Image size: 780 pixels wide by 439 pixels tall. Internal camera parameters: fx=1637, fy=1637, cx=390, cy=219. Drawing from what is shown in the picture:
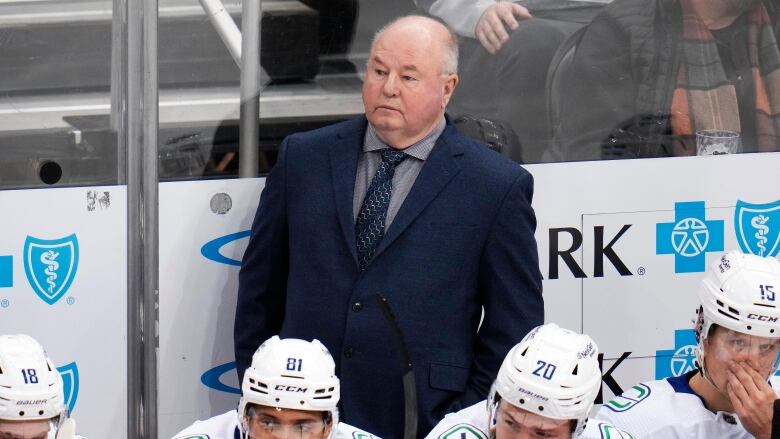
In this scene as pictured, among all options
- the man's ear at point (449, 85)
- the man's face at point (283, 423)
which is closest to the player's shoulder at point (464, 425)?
the man's face at point (283, 423)

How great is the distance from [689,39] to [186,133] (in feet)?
5.85

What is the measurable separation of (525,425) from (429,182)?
35.9 inches

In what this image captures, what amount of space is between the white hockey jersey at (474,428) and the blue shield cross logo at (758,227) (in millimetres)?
1314

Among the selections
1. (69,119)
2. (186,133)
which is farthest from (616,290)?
(69,119)

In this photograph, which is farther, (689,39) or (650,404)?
(689,39)

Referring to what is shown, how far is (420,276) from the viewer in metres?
5.00

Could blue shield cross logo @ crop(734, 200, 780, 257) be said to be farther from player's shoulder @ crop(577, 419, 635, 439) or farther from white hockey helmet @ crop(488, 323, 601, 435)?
white hockey helmet @ crop(488, 323, 601, 435)

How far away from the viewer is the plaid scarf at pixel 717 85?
5727 mm

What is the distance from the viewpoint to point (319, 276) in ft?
16.5

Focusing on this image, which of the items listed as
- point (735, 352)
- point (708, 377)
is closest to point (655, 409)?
point (708, 377)

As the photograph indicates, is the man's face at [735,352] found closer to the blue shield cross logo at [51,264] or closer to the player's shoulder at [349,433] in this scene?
the player's shoulder at [349,433]

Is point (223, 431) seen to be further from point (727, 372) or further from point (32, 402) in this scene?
point (727, 372)

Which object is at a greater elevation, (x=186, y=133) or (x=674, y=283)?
(x=186, y=133)

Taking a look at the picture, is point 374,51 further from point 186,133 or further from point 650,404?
point 650,404
